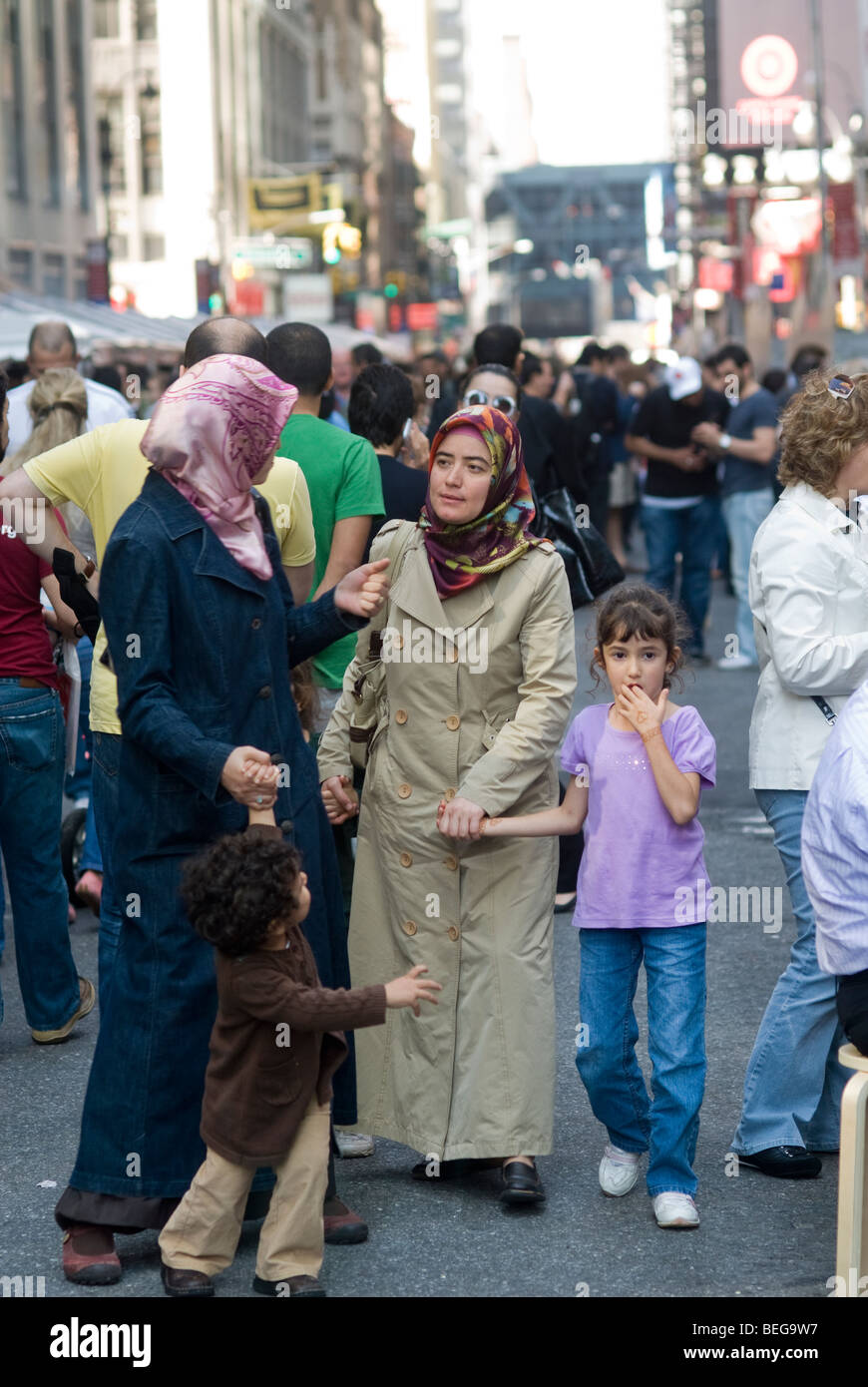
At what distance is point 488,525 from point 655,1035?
1.25m

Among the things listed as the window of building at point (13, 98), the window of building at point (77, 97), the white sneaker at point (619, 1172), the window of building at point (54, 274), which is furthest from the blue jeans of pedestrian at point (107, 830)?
the window of building at point (77, 97)

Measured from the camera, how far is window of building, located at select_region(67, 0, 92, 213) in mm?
44875

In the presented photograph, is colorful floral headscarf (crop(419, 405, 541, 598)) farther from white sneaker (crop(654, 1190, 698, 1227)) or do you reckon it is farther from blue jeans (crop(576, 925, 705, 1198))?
white sneaker (crop(654, 1190, 698, 1227))

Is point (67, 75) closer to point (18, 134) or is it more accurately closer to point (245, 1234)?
point (18, 134)

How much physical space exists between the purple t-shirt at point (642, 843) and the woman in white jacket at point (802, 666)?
29 cm

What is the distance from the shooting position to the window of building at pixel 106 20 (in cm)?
5816

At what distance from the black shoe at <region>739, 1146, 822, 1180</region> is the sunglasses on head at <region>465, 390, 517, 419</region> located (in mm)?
3218

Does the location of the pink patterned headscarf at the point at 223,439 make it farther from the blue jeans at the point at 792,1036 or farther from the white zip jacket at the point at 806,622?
the blue jeans at the point at 792,1036

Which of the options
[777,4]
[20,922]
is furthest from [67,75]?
[20,922]

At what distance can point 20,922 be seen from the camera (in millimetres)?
5992

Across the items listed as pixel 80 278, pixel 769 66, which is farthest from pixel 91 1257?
pixel 769 66

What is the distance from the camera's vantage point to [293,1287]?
405 centimetres

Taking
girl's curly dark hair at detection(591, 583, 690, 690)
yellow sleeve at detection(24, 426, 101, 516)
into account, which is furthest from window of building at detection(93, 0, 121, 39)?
A: girl's curly dark hair at detection(591, 583, 690, 690)

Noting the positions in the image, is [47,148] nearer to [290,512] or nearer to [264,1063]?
[290,512]
